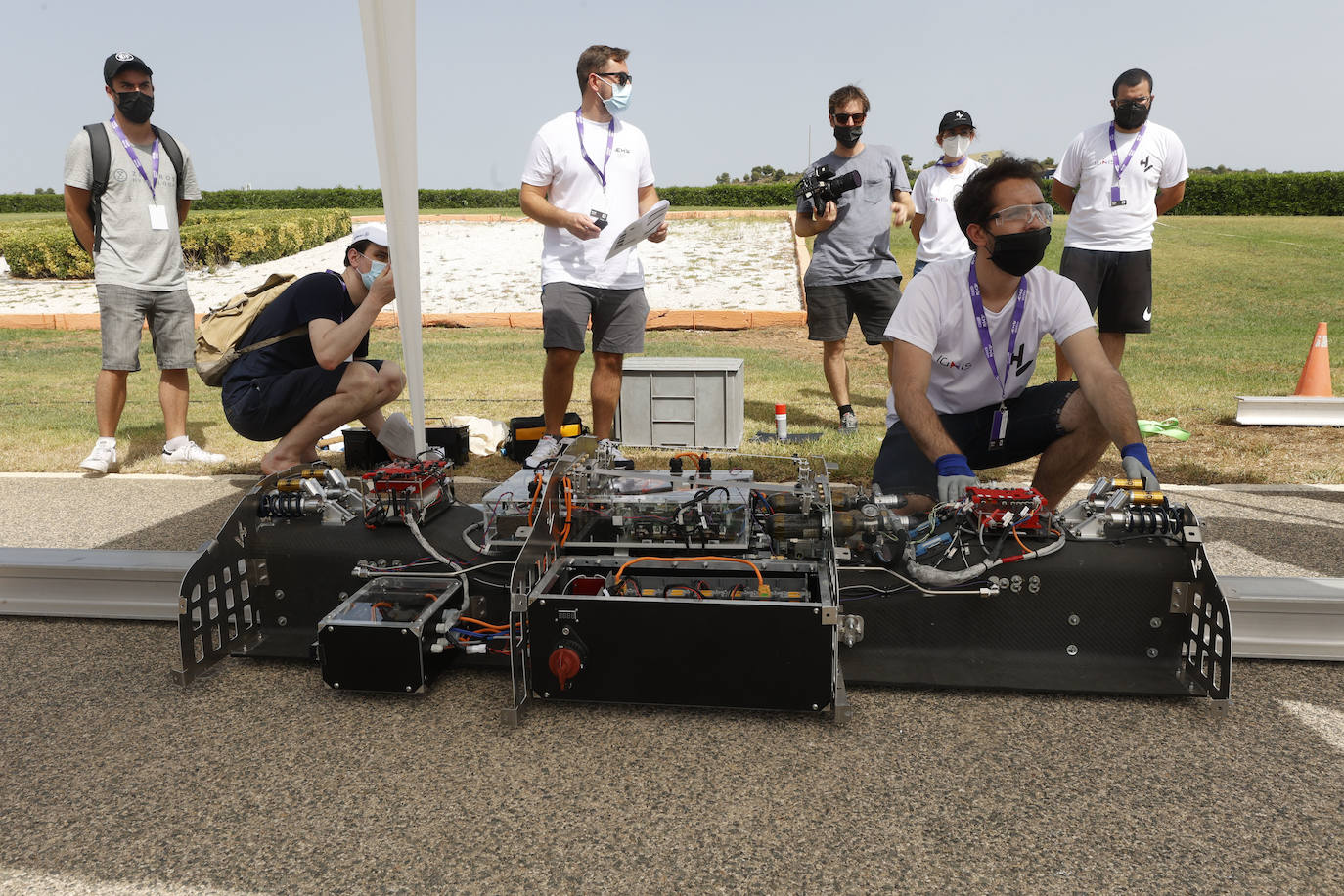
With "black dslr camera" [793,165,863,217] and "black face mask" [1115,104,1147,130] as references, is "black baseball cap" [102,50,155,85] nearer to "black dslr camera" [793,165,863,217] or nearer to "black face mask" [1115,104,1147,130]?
"black dslr camera" [793,165,863,217]

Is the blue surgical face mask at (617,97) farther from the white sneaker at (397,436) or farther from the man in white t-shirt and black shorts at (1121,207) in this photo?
the man in white t-shirt and black shorts at (1121,207)

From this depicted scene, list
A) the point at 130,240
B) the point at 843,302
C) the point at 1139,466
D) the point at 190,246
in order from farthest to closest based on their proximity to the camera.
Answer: the point at 190,246, the point at 843,302, the point at 130,240, the point at 1139,466

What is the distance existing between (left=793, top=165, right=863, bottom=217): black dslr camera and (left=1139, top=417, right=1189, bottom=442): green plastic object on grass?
2.52m

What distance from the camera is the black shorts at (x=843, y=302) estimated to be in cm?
671

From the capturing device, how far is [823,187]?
6551 mm

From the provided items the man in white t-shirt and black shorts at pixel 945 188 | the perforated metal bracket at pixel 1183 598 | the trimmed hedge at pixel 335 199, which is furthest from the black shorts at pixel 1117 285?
the trimmed hedge at pixel 335 199

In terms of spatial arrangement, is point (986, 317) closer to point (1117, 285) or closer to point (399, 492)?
point (399, 492)

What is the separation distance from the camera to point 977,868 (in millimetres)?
2080

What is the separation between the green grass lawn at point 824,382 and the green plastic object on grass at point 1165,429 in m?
0.09

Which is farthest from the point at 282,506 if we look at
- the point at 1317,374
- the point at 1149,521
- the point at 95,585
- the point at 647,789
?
the point at 1317,374

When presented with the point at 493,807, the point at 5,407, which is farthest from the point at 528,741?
the point at 5,407

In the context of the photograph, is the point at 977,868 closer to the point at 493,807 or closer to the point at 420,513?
the point at 493,807

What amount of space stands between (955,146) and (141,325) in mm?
5605

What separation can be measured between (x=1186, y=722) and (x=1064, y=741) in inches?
15.1
